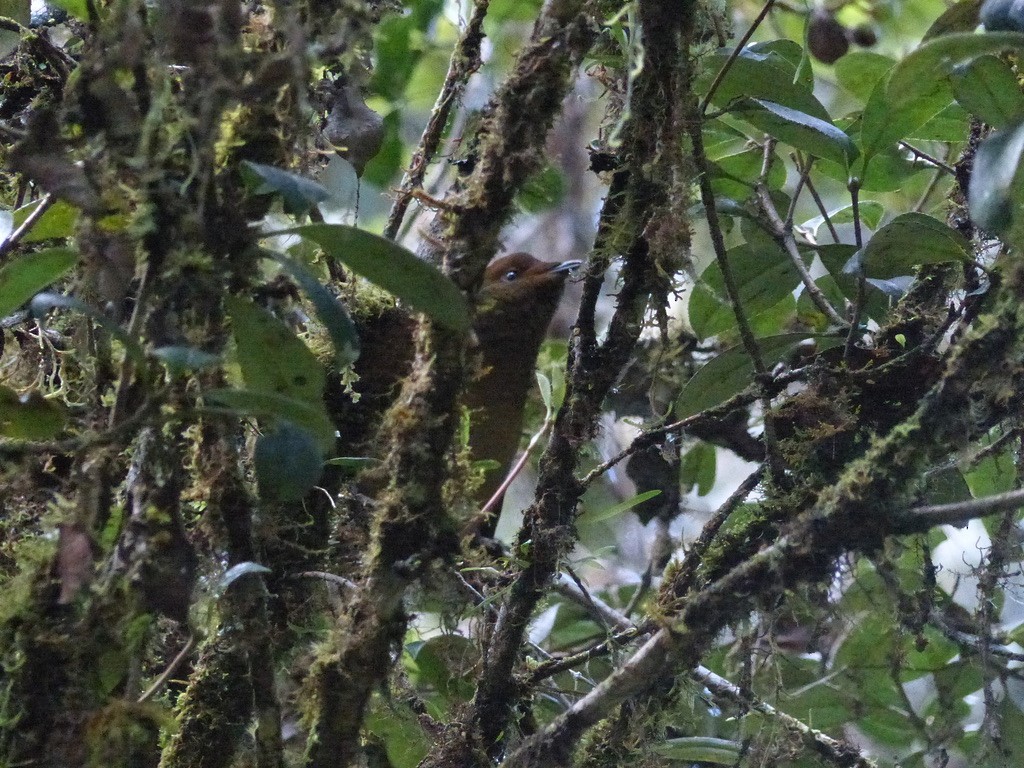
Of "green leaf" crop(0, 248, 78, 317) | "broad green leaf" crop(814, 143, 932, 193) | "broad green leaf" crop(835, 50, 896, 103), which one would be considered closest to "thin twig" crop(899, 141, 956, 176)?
"broad green leaf" crop(814, 143, 932, 193)

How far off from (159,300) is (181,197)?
0.38ft

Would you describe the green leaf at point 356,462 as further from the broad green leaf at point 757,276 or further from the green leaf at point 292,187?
the broad green leaf at point 757,276

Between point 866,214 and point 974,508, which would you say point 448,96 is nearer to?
point 866,214

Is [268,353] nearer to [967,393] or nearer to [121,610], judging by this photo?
[121,610]

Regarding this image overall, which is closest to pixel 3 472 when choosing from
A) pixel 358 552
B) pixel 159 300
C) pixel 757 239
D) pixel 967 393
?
pixel 159 300

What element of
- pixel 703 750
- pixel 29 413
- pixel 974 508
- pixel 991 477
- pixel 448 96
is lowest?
pixel 703 750

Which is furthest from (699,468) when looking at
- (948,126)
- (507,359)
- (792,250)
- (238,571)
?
(238,571)

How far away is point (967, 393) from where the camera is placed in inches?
46.9

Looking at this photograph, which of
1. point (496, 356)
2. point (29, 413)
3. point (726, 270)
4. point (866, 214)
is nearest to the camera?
→ point (29, 413)

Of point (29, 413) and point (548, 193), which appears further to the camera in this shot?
point (548, 193)

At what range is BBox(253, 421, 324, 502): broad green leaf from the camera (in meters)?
1.10

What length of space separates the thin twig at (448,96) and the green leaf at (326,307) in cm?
61

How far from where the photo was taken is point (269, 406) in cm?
101

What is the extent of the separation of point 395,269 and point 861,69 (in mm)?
1301
